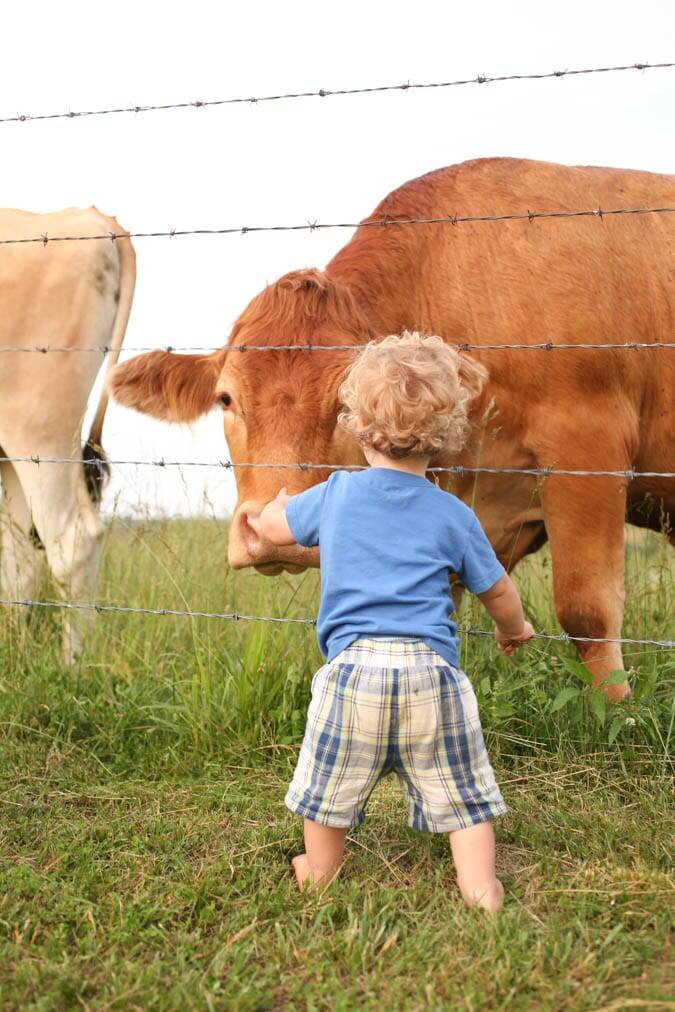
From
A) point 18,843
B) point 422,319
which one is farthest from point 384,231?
point 18,843

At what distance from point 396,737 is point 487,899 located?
0.44m

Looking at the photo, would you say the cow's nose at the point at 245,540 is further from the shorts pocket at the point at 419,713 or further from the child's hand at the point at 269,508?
the shorts pocket at the point at 419,713

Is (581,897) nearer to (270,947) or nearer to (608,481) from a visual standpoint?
(270,947)

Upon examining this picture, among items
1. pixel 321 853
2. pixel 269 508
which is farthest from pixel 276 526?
pixel 321 853

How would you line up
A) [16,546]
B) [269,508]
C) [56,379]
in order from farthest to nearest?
[16,546] → [56,379] → [269,508]

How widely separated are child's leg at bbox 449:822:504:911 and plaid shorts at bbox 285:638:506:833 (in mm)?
28

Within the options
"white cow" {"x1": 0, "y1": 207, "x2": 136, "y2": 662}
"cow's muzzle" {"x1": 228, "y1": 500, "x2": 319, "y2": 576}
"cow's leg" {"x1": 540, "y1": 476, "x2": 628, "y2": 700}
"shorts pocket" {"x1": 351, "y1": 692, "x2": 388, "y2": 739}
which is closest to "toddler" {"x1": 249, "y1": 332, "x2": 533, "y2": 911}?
"shorts pocket" {"x1": 351, "y1": 692, "x2": 388, "y2": 739}

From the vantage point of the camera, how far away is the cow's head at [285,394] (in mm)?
3621

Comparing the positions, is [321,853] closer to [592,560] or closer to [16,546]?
[592,560]

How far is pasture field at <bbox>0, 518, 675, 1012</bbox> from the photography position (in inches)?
93.2

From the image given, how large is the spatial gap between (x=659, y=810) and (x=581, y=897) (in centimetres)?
67

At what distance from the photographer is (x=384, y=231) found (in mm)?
4391

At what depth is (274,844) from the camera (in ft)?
10.2

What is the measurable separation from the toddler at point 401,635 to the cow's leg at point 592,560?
50.3 inches
